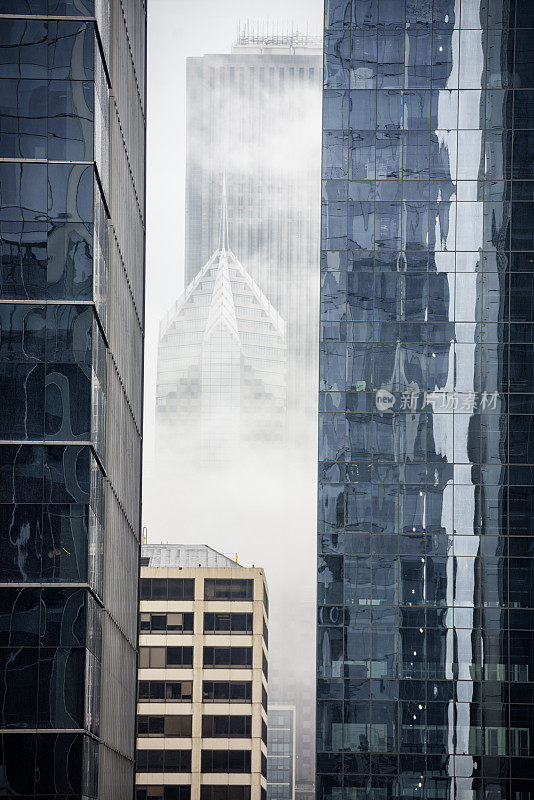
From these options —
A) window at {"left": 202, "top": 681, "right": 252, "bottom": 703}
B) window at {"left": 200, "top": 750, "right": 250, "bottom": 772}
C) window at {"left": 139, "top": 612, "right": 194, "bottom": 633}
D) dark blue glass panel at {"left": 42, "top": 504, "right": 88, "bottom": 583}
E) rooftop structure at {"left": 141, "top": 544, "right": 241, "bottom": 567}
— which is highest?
rooftop structure at {"left": 141, "top": 544, "right": 241, "bottom": 567}

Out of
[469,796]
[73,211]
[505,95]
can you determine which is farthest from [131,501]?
[505,95]

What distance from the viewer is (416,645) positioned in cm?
9238

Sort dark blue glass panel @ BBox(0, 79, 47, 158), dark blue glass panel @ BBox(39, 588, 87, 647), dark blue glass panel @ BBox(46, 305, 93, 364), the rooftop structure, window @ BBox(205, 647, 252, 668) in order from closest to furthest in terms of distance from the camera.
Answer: dark blue glass panel @ BBox(39, 588, 87, 647) → dark blue glass panel @ BBox(46, 305, 93, 364) → dark blue glass panel @ BBox(0, 79, 47, 158) → window @ BBox(205, 647, 252, 668) → the rooftop structure

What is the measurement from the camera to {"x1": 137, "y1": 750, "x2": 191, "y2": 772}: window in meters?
153

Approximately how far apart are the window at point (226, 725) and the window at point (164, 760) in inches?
136

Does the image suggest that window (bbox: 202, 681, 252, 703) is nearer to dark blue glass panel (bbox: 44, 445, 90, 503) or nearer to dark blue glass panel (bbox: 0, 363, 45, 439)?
dark blue glass panel (bbox: 44, 445, 90, 503)

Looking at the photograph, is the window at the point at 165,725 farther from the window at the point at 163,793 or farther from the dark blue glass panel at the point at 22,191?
the dark blue glass panel at the point at 22,191

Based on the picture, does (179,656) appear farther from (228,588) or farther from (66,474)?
(66,474)

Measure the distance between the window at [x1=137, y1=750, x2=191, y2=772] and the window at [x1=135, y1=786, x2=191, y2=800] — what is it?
1998 mm

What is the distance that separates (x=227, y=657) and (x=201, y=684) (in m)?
4.25

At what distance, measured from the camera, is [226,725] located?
510 feet

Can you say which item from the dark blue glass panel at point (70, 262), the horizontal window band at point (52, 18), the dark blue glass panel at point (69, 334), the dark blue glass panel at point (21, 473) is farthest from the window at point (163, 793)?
the horizontal window band at point (52, 18)

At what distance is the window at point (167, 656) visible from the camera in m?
155

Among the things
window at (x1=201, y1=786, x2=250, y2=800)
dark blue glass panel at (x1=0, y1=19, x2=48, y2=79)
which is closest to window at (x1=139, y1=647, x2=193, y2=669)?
window at (x1=201, y1=786, x2=250, y2=800)
